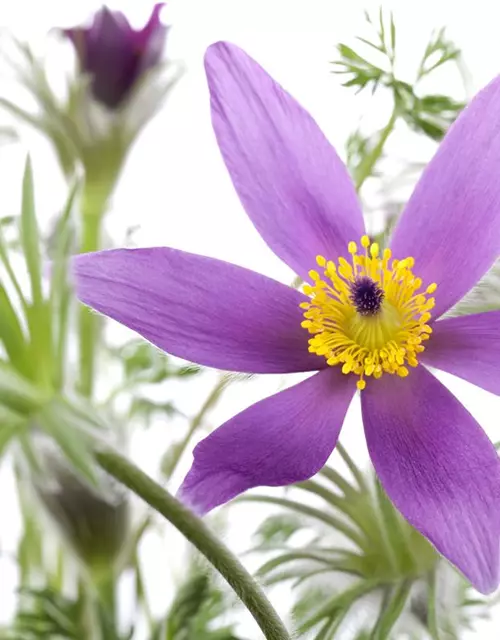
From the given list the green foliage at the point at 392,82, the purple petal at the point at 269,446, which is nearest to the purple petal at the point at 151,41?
the green foliage at the point at 392,82

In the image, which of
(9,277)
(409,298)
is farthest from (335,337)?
(9,277)

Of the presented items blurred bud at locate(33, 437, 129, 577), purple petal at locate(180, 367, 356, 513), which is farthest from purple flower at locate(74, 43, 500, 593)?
blurred bud at locate(33, 437, 129, 577)

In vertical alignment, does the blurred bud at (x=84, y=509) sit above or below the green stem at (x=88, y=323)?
below

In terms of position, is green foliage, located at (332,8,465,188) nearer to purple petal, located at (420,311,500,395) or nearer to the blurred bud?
purple petal, located at (420,311,500,395)

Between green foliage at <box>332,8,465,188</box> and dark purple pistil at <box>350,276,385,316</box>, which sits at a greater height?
green foliage at <box>332,8,465,188</box>

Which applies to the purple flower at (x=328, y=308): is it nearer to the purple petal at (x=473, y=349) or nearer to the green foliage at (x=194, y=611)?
the purple petal at (x=473, y=349)

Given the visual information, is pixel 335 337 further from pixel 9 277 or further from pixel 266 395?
pixel 9 277
